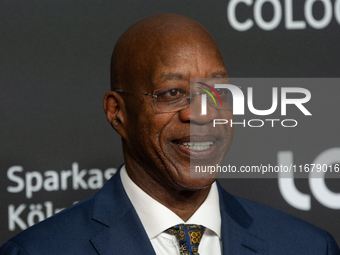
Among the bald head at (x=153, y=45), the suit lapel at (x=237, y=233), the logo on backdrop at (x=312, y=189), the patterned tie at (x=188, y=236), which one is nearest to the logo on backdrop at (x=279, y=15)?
the logo on backdrop at (x=312, y=189)

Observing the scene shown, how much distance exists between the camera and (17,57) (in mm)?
2639

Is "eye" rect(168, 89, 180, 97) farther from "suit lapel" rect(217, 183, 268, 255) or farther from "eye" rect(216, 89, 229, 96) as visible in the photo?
"suit lapel" rect(217, 183, 268, 255)

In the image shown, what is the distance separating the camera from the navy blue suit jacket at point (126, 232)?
5.07ft

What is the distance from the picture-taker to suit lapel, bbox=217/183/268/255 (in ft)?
5.37

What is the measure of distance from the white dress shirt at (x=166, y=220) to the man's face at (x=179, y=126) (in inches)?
3.8

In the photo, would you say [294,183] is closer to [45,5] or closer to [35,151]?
[35,151]

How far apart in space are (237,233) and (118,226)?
0.42 metres

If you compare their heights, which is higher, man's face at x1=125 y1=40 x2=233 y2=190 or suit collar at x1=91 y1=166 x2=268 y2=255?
man's face at x1=125 y1=40 x2=233 y2=190

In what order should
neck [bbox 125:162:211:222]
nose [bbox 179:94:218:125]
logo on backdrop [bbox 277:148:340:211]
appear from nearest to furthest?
nose [bbox 179:94:218:125] → neck [bbox 125:162:211:222] → logo on backdrop [bbox 277:148:340:211]

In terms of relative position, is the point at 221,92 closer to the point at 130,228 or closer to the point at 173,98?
the point at 173,98

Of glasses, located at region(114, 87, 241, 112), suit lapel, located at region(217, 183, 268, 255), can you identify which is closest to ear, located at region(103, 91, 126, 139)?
glasses, located at region(114, 87, 241, 112)

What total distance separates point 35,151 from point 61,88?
0.38 m

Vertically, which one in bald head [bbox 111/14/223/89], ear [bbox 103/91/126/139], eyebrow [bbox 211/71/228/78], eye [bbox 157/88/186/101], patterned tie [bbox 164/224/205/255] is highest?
bald head [bbox 111/14/223/89]

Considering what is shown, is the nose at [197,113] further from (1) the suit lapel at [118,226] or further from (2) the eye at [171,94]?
(1) the suit lapel at [118,226]
